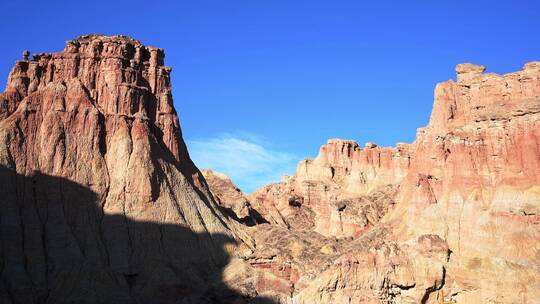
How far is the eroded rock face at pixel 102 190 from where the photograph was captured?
7944 cm

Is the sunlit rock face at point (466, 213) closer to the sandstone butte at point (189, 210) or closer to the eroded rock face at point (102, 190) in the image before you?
the sandstone butte at point (189, 210)

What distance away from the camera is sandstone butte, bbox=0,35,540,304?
80562 mm

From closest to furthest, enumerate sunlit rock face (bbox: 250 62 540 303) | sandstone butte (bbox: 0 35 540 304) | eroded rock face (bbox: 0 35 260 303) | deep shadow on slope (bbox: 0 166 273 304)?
1. deep shadow on slope (bbox: 0 166 273 304)
2. eroded rock face (bbox: 0 35 260 303)
3. sandstone butte (bbox: 0 35 540 304)
4. sunlit rock face (bbox: 250 62 540 303)

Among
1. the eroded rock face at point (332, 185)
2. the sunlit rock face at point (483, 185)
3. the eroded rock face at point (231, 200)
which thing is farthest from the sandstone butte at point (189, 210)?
the eroded rock face at point (332, 185)

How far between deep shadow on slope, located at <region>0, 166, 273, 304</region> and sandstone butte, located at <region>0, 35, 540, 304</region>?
5.6 inches

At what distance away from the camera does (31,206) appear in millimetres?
83062

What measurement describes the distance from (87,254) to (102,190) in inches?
331

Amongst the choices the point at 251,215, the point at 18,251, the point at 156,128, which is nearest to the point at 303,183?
the point at 251,215

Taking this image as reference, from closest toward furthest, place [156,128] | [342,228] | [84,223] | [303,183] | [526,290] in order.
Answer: [526,290] < [84,223] < [156,128] < [342,228] < [303,183]

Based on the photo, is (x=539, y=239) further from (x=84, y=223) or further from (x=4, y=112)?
(x=4, y=112)

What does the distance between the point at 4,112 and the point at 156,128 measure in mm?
17023

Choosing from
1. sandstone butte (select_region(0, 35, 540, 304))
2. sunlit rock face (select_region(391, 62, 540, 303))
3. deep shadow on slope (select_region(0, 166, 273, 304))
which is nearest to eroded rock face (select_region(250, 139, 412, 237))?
sunlit rock face (select_region(391, 62, 540, 303))

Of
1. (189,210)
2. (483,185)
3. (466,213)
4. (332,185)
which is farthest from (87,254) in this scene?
(332,185)

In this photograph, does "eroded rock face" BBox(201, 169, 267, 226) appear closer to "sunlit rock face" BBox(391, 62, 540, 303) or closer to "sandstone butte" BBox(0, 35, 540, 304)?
"sandstone butte" BBox(0, 35, 540, 304)
